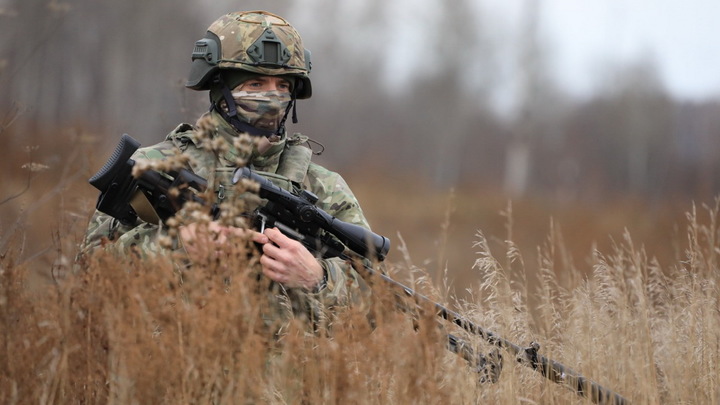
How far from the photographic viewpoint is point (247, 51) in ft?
14.1

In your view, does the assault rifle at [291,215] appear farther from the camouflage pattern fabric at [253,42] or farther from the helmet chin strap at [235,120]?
the camouflage pattern fabric at [253,42]

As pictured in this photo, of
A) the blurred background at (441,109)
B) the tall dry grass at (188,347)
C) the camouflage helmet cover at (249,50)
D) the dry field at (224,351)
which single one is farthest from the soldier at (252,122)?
the blurred background at (441,109)

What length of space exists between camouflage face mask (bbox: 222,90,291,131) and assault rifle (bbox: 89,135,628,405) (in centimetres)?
58

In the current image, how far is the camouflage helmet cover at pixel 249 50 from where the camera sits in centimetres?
430

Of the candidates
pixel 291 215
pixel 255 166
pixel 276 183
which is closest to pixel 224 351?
pixel 291 215

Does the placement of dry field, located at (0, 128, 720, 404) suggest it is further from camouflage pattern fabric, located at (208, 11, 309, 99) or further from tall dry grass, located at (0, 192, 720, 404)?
camouflage pattern fabric, located at (208, 11, 309, 99)

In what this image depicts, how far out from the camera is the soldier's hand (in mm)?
3668

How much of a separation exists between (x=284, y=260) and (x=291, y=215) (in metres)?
0.21

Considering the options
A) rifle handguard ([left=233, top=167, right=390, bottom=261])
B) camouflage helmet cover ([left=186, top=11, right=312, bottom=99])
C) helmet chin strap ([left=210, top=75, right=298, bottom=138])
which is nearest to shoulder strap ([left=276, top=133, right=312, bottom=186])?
helmet chin strap ([left=210, top=75, right=298, bottom=138])

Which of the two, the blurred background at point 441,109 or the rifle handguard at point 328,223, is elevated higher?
the blurred background at point 441,109

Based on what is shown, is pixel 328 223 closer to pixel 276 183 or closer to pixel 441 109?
pixel 276 183

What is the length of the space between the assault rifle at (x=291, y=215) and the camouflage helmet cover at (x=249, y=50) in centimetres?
79

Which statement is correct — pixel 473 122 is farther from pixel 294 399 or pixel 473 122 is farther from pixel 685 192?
pixel 294 399

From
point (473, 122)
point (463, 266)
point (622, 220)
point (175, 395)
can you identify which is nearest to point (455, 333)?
point (175, 395)
